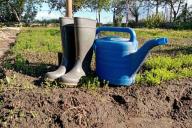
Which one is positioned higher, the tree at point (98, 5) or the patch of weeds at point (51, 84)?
the tree at point (98, 5)

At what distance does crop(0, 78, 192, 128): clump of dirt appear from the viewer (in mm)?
3166

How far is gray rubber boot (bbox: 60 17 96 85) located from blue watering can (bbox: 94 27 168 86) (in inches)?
5.6

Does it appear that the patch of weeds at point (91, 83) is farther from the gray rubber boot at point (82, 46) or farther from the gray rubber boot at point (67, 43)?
the gray rubber boot at point (67, 43)

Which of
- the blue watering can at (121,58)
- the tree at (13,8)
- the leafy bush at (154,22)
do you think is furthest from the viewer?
the tree at (13,8)

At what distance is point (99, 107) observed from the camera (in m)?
3.45

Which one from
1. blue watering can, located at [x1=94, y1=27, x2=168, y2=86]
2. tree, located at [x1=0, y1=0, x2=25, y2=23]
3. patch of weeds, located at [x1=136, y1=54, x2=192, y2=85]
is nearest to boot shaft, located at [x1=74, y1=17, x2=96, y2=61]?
blue watering can, located at [x1=94, y1=27, x2=168, y2=86]

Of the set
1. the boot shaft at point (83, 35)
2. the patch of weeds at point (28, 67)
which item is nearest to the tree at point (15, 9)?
the patch of weeds at point (28, 67)

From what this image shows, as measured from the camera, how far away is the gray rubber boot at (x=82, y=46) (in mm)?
4023

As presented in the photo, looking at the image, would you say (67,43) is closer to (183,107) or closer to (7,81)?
(7,81)

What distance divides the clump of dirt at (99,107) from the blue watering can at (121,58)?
0.13 meters

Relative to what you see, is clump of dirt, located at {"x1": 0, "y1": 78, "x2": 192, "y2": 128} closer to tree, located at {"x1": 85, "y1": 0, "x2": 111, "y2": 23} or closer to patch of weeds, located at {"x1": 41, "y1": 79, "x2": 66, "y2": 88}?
patch of weeds, located at {"x1": 41, "y1": 79, "x2": 66, "y2": 88}

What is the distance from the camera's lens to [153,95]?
3828 mm

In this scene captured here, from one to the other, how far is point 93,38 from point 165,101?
110 cm

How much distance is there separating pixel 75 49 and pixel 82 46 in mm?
124
